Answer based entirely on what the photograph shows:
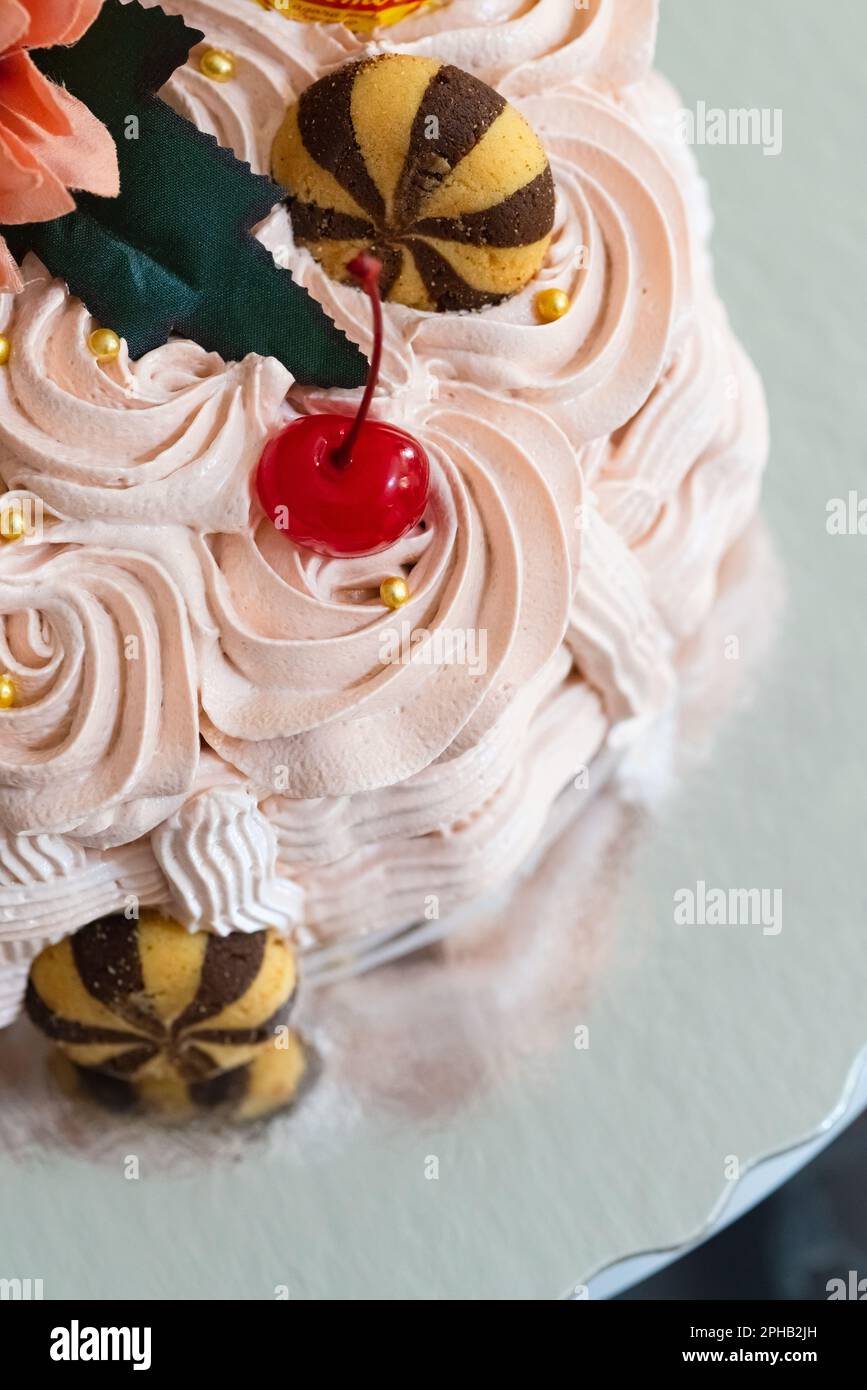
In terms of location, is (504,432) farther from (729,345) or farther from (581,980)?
(581,980)

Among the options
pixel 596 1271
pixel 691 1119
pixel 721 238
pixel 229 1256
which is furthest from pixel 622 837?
pixel 721 238

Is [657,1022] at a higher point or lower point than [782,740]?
lower
